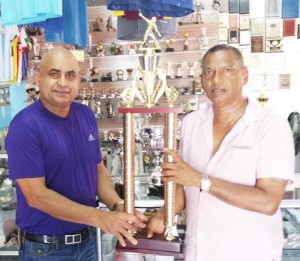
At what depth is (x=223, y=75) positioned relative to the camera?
1.35 m

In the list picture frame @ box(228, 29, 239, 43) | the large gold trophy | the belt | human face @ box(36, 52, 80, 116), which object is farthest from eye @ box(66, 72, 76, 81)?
picture frame @ box(228, 29, 239, 43)

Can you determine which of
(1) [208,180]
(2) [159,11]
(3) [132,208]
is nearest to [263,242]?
(1) [208,180]

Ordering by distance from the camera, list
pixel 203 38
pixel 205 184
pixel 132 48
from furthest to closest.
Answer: pixel 132 48 < pixel 203 38 < pixel 205 184

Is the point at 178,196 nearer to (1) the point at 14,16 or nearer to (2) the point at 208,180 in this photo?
(2) the point at 208,180

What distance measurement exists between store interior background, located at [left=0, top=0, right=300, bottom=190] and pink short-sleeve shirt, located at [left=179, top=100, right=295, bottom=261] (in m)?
3.63

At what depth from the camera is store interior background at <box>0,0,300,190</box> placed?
4801 mm

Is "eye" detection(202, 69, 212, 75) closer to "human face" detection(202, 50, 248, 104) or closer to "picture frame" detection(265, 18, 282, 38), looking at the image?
"human face" detection(202, 50, 248, 104)

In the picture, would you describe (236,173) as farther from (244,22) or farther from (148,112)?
(244,22)

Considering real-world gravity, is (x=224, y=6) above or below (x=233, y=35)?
above

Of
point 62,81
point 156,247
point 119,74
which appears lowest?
point 156,247

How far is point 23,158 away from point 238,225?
870mm

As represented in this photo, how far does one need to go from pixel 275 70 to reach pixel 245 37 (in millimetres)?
597

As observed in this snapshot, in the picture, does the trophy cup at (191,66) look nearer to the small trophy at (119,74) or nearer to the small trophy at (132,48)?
the small trophy at (132,48)

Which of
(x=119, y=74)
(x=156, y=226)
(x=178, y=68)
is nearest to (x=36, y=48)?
(x=119, y=74)
